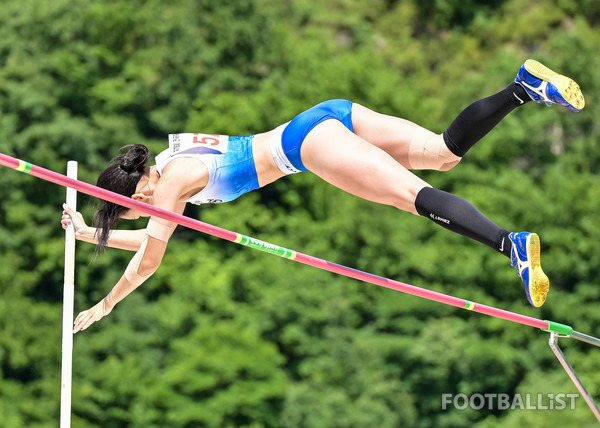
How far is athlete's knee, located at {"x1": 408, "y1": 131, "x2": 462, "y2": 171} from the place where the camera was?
5039mm

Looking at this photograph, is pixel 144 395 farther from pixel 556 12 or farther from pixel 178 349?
pixel 556 12

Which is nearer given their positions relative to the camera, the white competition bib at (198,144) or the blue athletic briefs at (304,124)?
the blue athletic briefs at (304,124)

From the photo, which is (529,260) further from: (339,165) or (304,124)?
(304,124)

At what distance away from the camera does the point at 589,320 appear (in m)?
23.3

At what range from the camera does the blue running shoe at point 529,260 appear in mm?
4520

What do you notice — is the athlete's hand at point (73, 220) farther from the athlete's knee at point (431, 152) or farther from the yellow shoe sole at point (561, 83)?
the yellow shoe sole at point (561, 83)

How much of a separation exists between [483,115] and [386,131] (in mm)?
481

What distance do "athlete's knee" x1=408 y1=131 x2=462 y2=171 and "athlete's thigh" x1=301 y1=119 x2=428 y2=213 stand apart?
0.28 metres

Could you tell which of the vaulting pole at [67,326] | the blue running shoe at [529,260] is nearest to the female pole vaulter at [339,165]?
the blue running shoe at [529,260]

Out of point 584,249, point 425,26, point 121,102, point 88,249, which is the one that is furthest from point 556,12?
point 88,249

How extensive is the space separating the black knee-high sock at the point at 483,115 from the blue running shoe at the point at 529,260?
21.9 inches

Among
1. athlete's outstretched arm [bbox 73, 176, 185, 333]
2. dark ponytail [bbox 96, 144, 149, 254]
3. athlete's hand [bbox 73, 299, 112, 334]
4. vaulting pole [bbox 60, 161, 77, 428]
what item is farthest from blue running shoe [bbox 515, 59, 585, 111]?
athlete's hand [bbox 73, 299, 112, 334]

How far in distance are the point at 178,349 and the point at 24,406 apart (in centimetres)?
325

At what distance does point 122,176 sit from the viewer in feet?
16.7
